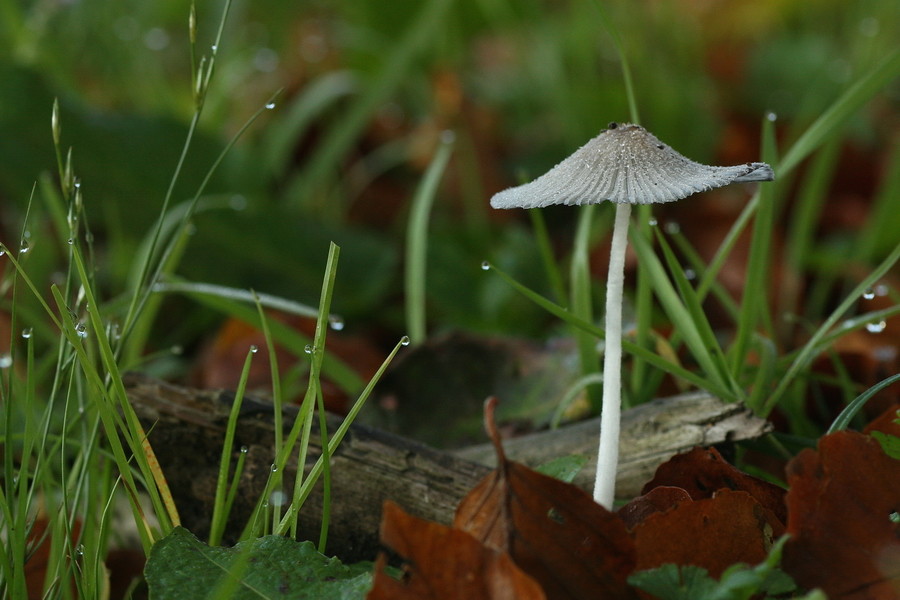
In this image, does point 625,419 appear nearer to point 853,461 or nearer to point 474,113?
point 853,461

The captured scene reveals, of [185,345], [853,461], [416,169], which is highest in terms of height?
[416,169]

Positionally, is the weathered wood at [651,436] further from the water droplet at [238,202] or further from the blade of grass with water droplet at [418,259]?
the water droplet at [238,202]

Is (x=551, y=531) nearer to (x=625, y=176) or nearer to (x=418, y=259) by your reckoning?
(x=625, y=176)

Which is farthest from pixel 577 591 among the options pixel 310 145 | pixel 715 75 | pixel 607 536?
pixel 715 75

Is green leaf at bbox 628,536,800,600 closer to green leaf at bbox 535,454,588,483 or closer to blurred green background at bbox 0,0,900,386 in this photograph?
green leaf at bbox 535,454,588,483

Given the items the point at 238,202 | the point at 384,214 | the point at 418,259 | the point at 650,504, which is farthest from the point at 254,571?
the point at 384,214

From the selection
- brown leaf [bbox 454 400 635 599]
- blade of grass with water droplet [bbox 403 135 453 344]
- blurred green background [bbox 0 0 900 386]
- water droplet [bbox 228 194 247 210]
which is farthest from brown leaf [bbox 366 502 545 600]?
water droplet [bbox 228 194 247 210]

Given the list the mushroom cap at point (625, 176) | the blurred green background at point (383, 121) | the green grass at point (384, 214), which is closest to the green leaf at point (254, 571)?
the green grass at point (384, 214)
